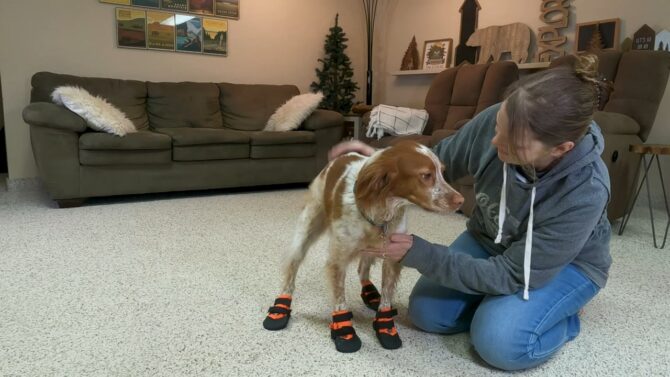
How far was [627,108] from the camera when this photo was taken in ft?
10.6

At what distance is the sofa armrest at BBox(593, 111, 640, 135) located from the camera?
9.32 feet

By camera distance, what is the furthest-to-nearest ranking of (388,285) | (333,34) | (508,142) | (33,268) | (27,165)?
(333,34) < (27,165) < (33,268) < (388,285) < (508,142)

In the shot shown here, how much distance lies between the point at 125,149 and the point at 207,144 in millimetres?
628

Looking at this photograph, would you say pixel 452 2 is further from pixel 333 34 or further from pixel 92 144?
pixel 92 144

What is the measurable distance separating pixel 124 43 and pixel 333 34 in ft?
7.47

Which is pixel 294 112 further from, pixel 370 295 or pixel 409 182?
pixel 409 182

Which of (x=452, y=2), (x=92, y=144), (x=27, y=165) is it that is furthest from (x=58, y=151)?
(x=452, y=2)

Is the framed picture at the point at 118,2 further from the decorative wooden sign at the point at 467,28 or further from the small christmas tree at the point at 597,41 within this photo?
the small christmas tree at the point at 597,41

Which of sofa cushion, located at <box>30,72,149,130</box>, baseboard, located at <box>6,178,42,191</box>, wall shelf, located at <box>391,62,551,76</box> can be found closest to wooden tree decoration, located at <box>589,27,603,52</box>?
wall shelf, located at <box>391,62,551,76</box>

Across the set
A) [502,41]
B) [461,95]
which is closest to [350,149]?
[461,95]

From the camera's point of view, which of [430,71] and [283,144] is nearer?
[283,144]

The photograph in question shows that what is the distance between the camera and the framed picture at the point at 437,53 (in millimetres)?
5051

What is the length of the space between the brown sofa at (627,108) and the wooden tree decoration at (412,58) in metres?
2.26

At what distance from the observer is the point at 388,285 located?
159cm
